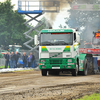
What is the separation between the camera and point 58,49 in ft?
60.4

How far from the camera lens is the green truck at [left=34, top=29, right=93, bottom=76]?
18.4 m

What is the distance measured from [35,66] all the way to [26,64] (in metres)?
1.06

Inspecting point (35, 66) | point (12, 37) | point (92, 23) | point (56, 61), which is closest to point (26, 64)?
point (35, 66)

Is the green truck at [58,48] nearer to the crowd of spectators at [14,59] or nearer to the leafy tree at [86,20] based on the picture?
the crowd of spectators at [14,59]

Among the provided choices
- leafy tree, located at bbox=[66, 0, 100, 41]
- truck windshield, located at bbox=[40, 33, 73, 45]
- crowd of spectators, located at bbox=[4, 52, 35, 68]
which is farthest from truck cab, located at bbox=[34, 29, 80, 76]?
leafy tree, located at bbox=[66, 0, 100, 41]

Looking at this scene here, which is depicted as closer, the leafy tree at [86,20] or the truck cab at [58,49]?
the truck cab at [58,49]

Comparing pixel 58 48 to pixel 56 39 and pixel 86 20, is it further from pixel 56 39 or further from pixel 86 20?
pixel 86 20

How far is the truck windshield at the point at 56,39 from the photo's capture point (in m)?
18.5

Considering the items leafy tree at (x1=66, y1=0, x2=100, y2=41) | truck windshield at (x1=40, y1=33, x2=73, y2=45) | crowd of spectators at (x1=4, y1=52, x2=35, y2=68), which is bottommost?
crowd of spectators at (x1=4, y1=52, x2=35, y2=68)

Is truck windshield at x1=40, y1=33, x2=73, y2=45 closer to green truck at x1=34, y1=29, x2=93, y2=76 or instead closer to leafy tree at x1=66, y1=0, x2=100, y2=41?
green truck at x1=34, y1=29, x2=93, y2=76

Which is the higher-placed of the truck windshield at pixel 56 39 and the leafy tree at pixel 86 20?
the leafy tree at pixel 86 20

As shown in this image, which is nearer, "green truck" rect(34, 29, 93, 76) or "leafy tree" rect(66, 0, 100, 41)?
"green truck" rect(34, 29, 93, 76)

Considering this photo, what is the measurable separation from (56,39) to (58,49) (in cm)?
58

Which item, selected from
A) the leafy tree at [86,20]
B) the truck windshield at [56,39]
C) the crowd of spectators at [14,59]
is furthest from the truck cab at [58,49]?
the leafy tree at [86,20]
